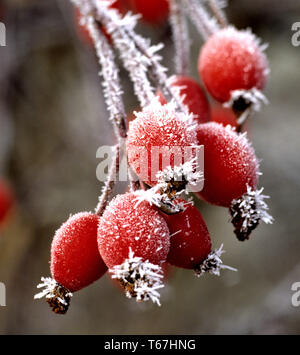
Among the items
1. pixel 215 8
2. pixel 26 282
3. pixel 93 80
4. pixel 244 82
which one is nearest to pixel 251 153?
pixel 244 82

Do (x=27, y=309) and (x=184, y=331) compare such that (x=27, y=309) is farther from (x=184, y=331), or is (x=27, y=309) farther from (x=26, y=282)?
(x=184, y=331)

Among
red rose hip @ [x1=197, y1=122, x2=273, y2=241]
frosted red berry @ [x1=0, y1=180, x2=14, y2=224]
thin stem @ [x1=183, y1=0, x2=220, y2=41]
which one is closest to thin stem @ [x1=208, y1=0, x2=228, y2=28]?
thin stem @ [x1=183, y1=0, x2=220, y2=41]

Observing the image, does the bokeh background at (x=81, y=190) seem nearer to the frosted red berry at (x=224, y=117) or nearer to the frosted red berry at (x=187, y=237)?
the frosted red berry at (x=224, y=117)

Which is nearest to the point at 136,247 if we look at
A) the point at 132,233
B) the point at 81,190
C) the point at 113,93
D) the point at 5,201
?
the point at 132,233

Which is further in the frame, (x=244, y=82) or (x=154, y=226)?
(x=244, y=82)

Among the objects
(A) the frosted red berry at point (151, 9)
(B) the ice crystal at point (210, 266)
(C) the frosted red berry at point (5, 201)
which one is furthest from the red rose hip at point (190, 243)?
(C) the frosted red berry at point (5, 201)

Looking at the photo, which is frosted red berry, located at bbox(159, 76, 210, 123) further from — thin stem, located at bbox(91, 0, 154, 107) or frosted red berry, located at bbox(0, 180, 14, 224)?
frosted red berry, located at bbox(0, 180, 14, 224)
